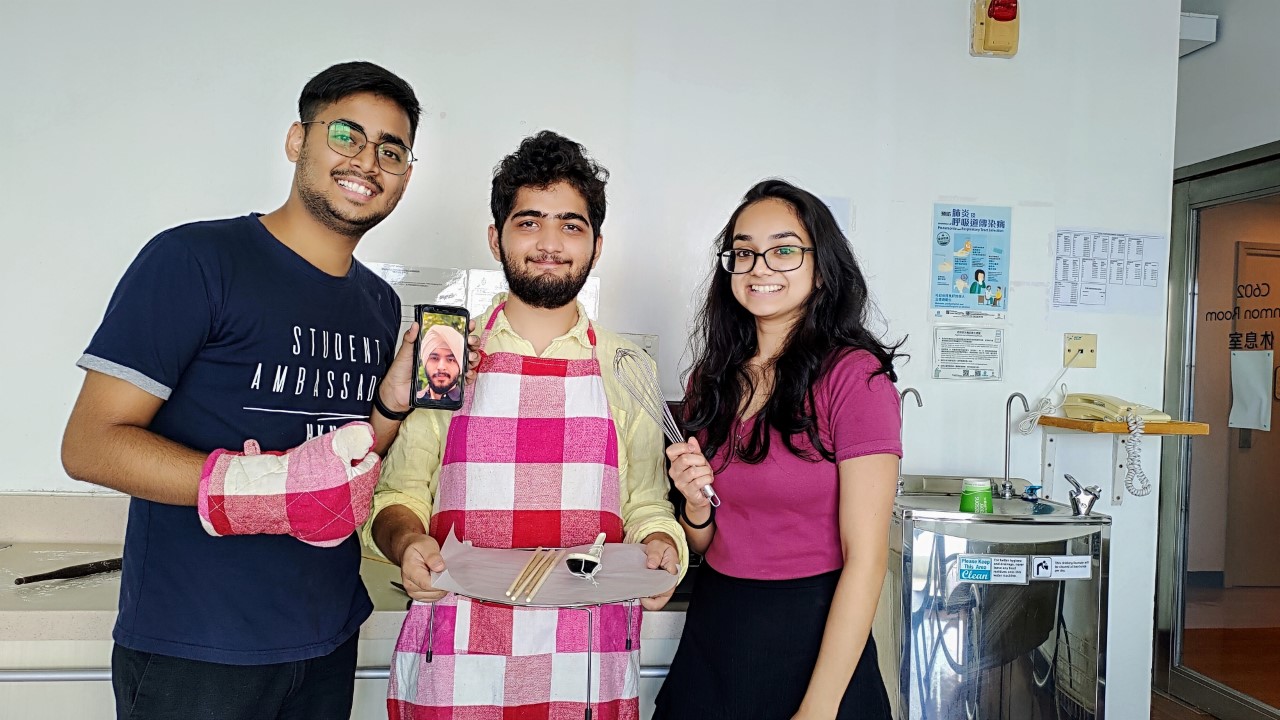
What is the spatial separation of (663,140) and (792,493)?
132 cm

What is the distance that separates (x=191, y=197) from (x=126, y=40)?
→ 41 cm

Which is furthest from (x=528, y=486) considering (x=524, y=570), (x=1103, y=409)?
(x=1103, y=409)

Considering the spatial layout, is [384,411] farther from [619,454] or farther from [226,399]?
[619,454]

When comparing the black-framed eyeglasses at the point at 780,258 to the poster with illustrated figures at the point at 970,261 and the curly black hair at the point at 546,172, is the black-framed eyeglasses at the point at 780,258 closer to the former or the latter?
the curly black hair at the point at 546,172

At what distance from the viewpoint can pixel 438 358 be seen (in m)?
1.19

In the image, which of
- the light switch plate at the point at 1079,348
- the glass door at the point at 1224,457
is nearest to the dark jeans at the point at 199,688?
the light switch plate at the point at 1079,348

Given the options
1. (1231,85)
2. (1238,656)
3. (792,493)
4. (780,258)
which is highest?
(1231,85)

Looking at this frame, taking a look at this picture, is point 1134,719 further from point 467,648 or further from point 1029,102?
point 467,648

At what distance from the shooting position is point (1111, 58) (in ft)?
8.18

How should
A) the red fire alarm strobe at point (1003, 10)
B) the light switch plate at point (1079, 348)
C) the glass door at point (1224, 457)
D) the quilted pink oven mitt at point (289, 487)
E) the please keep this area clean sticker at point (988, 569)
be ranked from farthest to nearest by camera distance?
the glass door at point (1224, 457), the light switch plate at point (1079, 348), the red fire alarm strobe at point (1003, 10), the please keep this area clean sticker at point (988, 569), the quilted pink oven mitt at point (289, 487)

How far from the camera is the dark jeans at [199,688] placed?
109cm

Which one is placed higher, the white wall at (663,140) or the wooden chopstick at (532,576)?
the white wall at (663,140)

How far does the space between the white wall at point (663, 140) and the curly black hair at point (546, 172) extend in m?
0.86

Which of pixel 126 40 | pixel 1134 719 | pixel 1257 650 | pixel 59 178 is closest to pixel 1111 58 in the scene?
pixel 1134 719
